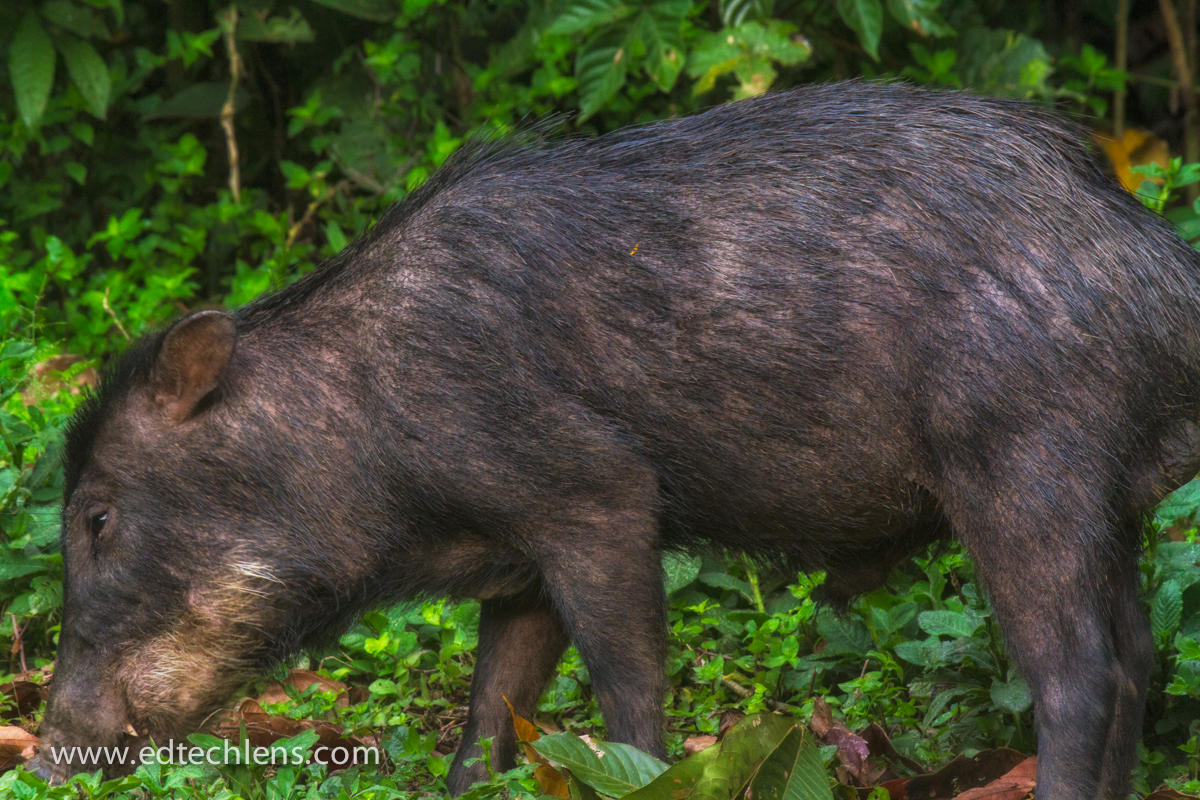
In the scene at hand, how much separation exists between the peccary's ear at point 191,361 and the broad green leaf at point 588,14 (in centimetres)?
268

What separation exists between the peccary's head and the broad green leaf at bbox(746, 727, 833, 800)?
1254 mm

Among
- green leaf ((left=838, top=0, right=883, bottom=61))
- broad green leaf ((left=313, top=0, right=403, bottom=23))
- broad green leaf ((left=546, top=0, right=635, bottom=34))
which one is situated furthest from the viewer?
broad green leaf ((left=313, top=0, right=403, bottom=23))

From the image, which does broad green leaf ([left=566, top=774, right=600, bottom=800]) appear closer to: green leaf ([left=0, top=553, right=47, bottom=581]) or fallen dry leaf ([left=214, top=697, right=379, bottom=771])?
fallen dry leaf ([left=214, top=697, right=379, bottom=771])

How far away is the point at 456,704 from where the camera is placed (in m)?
4.74

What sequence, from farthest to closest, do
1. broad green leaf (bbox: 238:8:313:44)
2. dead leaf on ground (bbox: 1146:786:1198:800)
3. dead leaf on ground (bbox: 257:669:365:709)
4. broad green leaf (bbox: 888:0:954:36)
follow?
broad green leaf (bbox: 238:8:313:44)
broad green leaf (bbox: 888:0:954:36)
dead leaf on ground (bbox: 257:669:365:709)
dead leaf on ground (bbox: 1146:786:1198:800)

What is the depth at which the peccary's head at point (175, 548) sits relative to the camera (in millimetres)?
3740

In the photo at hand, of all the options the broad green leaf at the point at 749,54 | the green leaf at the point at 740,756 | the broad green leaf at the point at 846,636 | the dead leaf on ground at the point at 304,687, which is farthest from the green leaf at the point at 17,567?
the broad green leaf at the point at 749,54

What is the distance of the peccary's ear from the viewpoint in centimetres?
365

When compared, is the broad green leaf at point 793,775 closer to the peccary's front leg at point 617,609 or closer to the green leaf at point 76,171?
the peccary's front leg at point 617,609

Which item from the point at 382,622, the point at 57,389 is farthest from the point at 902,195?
the point at 57,389

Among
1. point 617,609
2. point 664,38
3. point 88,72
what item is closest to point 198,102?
point 88,72

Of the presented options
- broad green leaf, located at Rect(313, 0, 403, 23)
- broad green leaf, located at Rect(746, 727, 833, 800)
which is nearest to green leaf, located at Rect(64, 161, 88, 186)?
broad green leaf, located at Rect(313, 0, 403, 23)

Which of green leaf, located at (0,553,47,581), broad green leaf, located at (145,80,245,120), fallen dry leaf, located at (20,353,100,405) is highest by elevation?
green leaf, located at (0,553,47,581)

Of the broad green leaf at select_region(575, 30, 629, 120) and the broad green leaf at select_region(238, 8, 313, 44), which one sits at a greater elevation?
the broad green leaf at select_region(575, 30, 629, 120)
